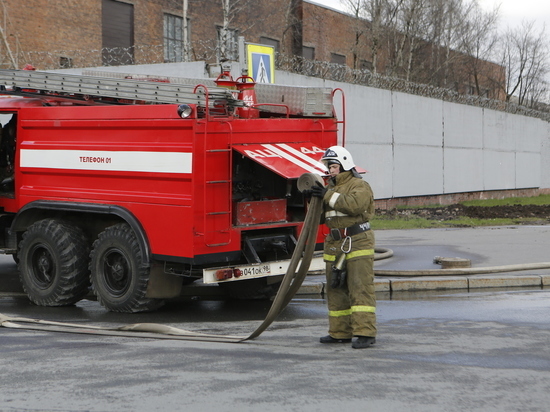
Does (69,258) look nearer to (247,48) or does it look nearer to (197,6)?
(247,48)

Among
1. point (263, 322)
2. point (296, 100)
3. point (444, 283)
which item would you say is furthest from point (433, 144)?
point (263, 322)

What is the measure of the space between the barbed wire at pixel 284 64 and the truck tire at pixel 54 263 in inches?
408

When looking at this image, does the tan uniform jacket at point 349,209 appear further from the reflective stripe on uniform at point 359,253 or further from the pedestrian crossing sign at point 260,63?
the pedestrian crossing sign at point 260,63

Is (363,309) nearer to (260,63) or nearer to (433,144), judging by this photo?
(260,63)

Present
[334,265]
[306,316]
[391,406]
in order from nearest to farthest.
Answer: [391,406] < [334,265] < [306,316]

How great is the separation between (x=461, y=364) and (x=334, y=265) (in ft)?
4.89

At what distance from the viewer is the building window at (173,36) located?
31.9m

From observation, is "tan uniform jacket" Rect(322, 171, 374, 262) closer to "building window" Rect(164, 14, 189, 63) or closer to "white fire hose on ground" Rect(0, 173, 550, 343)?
"white fire hose on ground" Rect(0, 173, 550, 343)

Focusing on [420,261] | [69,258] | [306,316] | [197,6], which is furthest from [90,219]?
[197,6]

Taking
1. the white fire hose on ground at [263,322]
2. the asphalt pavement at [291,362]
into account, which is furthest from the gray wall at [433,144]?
the white fire hose on ground at [263,322]

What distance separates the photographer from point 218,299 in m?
10.9

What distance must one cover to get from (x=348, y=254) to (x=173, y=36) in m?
26.2

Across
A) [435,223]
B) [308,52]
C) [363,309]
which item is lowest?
[363,309]

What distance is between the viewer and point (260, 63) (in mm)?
14539
